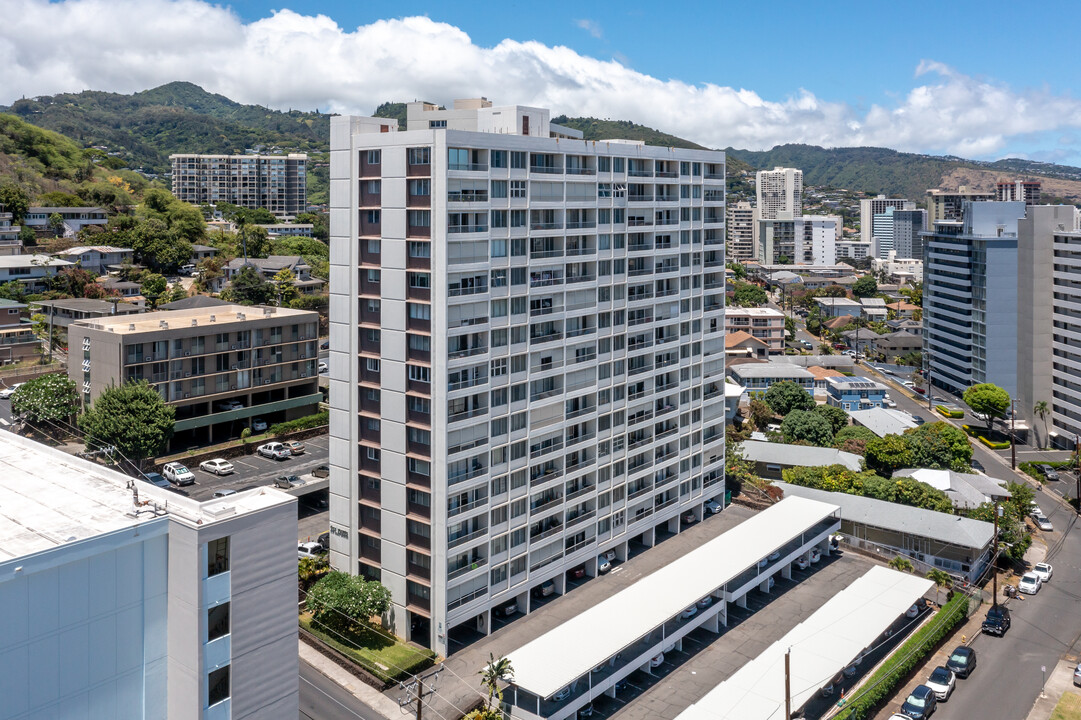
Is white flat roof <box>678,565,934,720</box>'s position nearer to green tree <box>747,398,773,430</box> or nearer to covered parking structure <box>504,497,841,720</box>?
covered parking structure <box>504,497,841,720</box>

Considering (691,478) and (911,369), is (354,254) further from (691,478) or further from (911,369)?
(911,369)

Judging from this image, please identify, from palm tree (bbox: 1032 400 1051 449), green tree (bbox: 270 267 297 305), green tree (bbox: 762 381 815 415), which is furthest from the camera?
green tree (bbox: 270 267 297 305)

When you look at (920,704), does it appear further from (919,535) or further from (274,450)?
(274,450)

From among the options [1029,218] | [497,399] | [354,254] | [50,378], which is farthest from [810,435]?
[50,378]

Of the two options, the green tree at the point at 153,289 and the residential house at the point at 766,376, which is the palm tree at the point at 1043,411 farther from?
the green tree at the point at 153,289

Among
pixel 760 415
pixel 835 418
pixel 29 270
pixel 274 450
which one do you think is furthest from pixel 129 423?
pixel 835 418

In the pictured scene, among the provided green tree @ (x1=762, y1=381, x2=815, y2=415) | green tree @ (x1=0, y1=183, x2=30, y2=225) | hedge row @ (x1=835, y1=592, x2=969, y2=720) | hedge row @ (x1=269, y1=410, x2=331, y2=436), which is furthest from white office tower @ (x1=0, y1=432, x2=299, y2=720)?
green tree @ (x1=0, y1=183, x2=30, y2=225)
